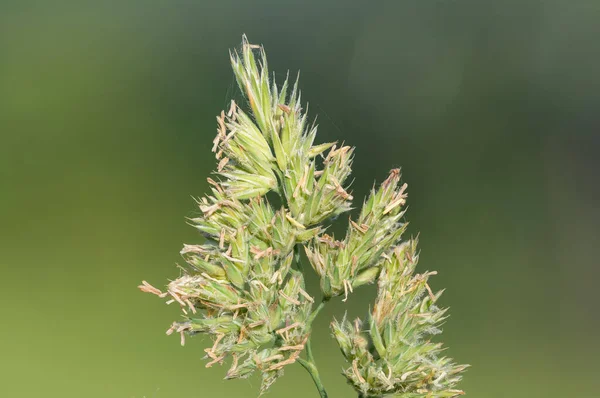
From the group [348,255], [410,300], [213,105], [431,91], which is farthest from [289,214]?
[431,91]

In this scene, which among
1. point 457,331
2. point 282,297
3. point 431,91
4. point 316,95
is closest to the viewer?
point 282,297

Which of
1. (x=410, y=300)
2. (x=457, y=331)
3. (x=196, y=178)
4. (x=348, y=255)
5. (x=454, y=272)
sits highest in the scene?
(x=196, y=178)

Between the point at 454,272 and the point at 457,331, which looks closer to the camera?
the point at 457,331

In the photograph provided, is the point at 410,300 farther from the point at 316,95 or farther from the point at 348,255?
the point at 316,95

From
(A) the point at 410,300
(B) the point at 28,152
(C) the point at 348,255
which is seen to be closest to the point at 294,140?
(C) the point at 348,255

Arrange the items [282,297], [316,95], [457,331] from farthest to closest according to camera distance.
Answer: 1. [316,95]
2. [457,331]
3. [282,297]

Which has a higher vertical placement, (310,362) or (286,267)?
(286,267)

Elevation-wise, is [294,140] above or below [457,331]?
below
